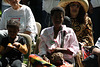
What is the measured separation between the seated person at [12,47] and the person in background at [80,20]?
1.44m

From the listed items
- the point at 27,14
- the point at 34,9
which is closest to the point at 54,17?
the point at 27,14

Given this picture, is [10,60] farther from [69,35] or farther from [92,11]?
[92,11]

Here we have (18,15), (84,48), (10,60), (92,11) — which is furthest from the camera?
(92,11)

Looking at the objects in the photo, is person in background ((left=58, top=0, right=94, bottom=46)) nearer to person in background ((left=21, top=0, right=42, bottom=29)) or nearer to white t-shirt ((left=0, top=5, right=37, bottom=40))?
white t-shirt ((left=0, top=5, right=37, bottom=40))

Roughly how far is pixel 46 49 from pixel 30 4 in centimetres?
272

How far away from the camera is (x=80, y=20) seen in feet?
15.0

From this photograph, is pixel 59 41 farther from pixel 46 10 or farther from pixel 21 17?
pixel 46 10

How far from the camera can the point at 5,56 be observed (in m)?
3.35

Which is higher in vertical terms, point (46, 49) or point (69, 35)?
point (69, 35)

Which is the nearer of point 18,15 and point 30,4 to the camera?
point 18,15

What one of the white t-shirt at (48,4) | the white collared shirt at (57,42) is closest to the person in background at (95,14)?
the white t-shirt at (48,4)

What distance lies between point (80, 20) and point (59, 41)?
4.42 ft

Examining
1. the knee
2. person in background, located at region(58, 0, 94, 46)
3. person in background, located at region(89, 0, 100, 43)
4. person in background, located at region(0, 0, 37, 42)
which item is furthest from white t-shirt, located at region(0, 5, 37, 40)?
person in background, located at region(89, 0, 100, 43)

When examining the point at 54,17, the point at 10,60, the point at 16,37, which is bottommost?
the point at 10,60
